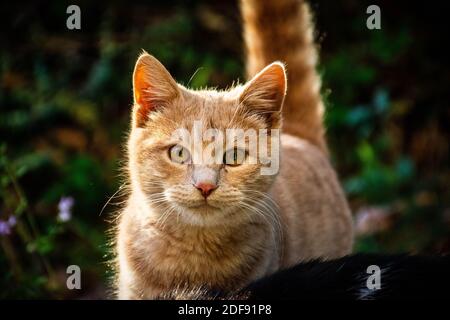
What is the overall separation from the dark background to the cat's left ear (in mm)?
2067

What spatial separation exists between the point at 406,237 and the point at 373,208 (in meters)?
0.33


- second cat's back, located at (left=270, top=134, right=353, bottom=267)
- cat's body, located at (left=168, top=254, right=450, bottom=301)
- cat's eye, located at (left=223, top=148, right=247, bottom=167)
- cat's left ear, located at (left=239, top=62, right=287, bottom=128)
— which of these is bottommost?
cat's body, located at (left=168, top=254, right=450, bottom=301)

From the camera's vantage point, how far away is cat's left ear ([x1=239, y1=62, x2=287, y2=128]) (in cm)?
290

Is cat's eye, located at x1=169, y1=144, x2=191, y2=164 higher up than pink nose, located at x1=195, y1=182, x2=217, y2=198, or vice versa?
cat's eye, located at x1=169, y1=144, x2=191, y2=164

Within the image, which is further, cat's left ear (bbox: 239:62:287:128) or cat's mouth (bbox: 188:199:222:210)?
cat's left ear (bbox: 239:62:287:128)

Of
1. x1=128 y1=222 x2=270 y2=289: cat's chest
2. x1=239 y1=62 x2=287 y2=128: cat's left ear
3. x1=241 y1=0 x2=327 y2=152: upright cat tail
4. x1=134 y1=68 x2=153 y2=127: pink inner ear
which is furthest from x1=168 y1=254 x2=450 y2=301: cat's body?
x1=241 y1=0 x2=327 y2=152: upright cat tail

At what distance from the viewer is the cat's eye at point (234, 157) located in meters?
2.81

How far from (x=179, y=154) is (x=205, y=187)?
229 millimetres

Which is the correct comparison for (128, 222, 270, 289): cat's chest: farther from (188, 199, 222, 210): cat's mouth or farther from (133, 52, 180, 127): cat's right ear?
(133, 52, 180, 127): cat's right ear

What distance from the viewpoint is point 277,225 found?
3.08m

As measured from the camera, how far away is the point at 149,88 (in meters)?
2.96

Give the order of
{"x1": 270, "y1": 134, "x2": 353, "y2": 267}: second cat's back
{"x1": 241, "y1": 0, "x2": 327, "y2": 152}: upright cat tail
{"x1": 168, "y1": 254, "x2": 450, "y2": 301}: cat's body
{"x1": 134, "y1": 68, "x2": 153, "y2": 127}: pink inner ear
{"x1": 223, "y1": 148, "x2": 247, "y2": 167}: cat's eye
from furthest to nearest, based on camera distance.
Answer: {"x1": 241, "y1": 0, "x2": 327, "y2": 152}: upright cat tail < {"x1": 270, "y1": 134, "x2": 353, "y2": 267}: second cat's back < {"x1": 134, "y1": 68, "x2": 153, "y2": 127}: pink inner ear < {"x1": 223, "y1": 148, "x2": 247, "y2": 167}: cat's eye < {"x1": 168, "y1": 254, "x2": 450, "y2": 301}: cat's body

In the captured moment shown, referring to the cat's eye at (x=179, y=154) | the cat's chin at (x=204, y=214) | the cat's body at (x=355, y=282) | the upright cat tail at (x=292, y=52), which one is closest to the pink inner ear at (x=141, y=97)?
the cat's eye at (x=179, y=154)
